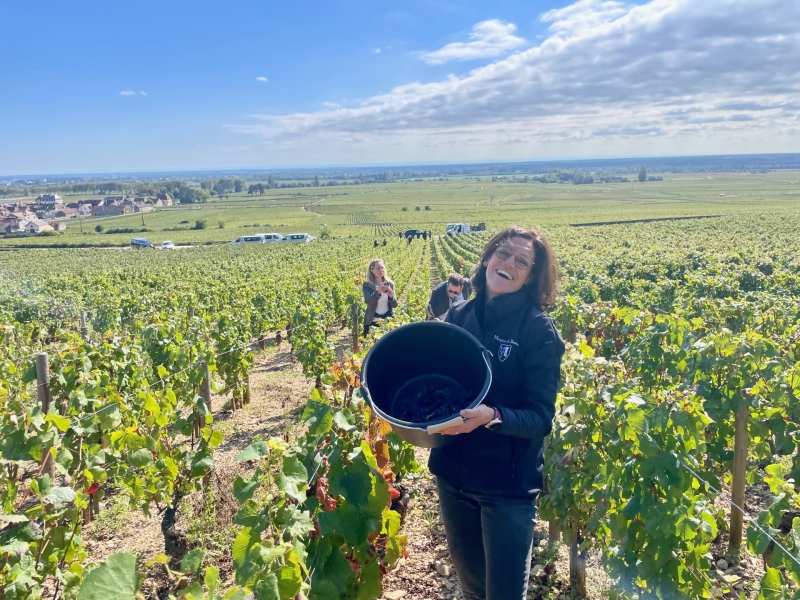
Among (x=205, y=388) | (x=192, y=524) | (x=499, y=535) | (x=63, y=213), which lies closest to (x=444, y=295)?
(x=205, y=388)

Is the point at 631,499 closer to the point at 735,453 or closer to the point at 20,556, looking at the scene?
the point at 735,453

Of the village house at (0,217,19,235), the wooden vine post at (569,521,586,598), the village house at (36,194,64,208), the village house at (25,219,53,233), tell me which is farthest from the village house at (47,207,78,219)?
the wooden vine post at (569,521,586,598)

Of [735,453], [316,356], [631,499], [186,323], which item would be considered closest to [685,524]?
[631,499]

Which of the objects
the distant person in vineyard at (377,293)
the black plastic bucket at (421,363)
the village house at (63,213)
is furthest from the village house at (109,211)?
the black plastic bucket at (421,363)

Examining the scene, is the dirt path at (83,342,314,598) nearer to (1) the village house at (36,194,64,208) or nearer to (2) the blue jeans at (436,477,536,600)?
(2) the blue jeans at (436,477,536,600)

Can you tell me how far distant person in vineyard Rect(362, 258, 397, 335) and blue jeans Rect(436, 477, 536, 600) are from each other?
4999mm

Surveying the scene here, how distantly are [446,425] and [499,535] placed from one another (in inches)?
23.0

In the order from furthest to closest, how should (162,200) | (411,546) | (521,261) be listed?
(162,200)
(411,546)
(521,261)

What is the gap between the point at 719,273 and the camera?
1342 cm

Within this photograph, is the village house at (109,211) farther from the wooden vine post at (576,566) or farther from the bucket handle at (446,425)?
the bucket handle at (446,425)

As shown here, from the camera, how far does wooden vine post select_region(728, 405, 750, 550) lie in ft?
12.3

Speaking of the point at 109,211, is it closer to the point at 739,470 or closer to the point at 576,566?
the point at 576,566

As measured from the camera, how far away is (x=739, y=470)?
150 inches

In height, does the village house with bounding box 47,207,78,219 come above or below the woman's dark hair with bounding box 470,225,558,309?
Answer: below
